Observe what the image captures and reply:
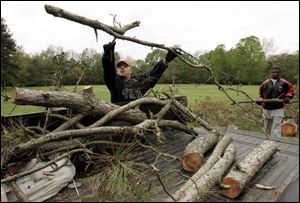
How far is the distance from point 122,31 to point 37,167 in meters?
2.18

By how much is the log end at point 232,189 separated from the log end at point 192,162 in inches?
25.4

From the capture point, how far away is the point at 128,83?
5.25 m

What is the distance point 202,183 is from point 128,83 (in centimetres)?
280

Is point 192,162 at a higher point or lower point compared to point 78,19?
lower

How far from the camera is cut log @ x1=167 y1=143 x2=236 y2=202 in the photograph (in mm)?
2662

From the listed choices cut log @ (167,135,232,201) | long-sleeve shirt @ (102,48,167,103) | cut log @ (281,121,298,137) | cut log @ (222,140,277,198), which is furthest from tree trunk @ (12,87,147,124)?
cut log @ (281,121,298,137)

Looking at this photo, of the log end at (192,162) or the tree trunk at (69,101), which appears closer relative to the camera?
the tree trunk at (69,101)

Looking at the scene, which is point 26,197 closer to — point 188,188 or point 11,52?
point 188,188

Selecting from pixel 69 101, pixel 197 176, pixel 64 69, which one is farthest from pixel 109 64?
pixel 197 176

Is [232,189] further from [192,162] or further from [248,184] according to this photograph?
[192,162]

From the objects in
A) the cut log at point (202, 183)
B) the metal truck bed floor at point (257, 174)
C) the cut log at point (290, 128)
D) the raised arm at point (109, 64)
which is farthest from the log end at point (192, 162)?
the raised arm at point (109, 64)

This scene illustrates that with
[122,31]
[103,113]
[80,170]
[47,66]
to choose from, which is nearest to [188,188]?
[80,170]

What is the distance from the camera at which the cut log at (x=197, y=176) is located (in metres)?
2.67

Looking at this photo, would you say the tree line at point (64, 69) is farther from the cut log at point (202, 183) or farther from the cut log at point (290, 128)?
the cut log at point (202, 183)
